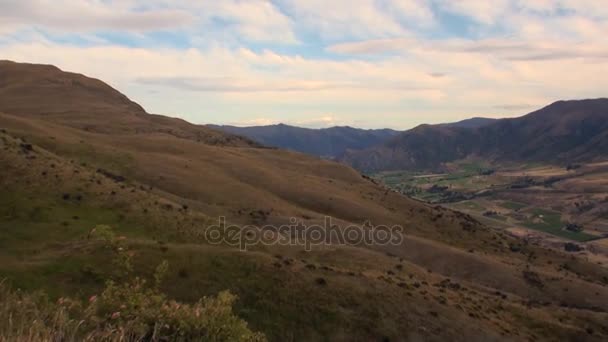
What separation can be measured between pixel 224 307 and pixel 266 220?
5305 cm

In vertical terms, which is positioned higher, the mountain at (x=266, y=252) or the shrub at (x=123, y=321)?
the shrub at (x=123, y=321)

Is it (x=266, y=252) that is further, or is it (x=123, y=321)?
(x=266, y=252)

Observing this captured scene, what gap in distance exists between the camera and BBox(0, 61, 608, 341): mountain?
32.8 metres

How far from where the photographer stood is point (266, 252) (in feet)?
153

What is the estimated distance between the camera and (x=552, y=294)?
60.8 m

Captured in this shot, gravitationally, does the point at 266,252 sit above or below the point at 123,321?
below

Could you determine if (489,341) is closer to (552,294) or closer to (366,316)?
(366,316)

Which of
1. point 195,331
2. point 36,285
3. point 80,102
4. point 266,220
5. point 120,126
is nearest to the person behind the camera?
point 195,331

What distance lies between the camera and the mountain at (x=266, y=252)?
Result: 32.8 m

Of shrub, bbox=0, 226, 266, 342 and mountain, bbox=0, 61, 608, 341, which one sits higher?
shrub, bbox=0, 226, 266, 342

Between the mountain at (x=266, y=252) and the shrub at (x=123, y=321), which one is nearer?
the shrub at (x=123, y=321)

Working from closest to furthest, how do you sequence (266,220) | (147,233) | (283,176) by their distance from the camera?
(147,233) → (266,220) → (283,176)

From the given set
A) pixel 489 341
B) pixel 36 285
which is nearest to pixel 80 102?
pixel 36 285

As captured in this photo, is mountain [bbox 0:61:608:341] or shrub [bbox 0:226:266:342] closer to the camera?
shrub [bbox 0:226:266:342]
